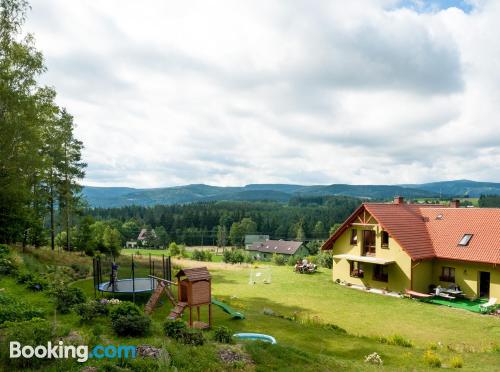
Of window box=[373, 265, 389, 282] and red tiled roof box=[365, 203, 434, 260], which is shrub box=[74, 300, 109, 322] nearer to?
red tiled roof box=[365, 203, 434, 260]

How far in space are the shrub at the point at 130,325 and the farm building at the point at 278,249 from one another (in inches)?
3369

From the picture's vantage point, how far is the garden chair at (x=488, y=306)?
68.6 feet

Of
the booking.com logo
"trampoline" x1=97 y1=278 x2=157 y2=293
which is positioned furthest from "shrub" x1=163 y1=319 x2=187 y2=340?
"trampoline" x1=97 y1=278 x2=157 y2=293

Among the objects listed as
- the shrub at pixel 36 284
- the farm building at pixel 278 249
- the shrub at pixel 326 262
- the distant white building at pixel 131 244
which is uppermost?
the shrub at pixel 36 284

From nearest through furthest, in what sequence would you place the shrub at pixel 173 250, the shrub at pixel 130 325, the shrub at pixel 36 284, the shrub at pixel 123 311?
the shrub at pixel 130 325, the shrub at pixel 123 311, the shrub at pixel 36 284, the shrub at pixel 173 250

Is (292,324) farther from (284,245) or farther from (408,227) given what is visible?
(284,245)

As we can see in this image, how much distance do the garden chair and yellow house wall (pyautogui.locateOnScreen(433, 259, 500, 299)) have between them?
1.62ft

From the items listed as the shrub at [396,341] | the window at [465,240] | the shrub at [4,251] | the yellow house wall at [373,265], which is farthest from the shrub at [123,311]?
the window at [465,240]

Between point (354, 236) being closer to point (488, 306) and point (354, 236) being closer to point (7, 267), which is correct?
point (488, 306)

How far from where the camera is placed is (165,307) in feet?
65.8

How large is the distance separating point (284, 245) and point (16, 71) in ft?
285

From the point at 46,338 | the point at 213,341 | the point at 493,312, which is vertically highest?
the point at 46,338

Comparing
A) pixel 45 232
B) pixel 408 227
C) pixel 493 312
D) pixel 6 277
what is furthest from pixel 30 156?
pixel 493 312

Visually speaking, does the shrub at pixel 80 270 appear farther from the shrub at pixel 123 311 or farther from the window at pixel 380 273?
the window at pixel 380 273
